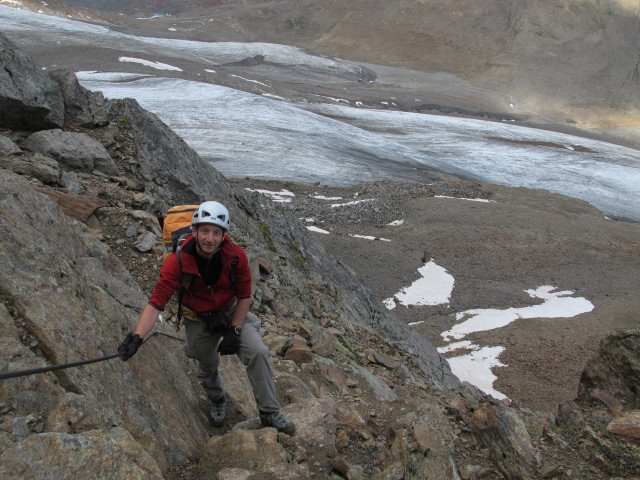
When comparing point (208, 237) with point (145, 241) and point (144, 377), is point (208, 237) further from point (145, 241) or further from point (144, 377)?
point (145, 241)

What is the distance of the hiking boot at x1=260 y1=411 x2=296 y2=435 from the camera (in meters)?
5.49

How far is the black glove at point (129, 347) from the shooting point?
14.6 feet

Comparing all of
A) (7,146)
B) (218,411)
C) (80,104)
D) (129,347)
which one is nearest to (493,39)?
(80,104)

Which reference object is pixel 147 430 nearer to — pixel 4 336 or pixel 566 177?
pixel 4 336

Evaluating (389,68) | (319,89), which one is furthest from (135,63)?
(389,68)

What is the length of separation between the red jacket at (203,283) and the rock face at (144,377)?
0.73 metres

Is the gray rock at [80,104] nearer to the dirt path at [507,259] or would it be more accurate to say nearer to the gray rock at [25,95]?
the gray rock at [25,95]

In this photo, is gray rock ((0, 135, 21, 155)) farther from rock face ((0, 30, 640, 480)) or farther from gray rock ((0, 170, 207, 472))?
gray rock ((0, 170, 207, 472))

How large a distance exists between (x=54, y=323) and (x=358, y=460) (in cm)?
323

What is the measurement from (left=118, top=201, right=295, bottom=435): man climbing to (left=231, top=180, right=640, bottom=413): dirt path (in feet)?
37.1

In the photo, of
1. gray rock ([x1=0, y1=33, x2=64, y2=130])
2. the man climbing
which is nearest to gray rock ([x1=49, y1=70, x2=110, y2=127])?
gray rock ([x1=0, y1=33, x2=64, y2=130])

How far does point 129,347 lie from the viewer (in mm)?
4465

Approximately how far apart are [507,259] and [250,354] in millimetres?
24320

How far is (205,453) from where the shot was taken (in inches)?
195
